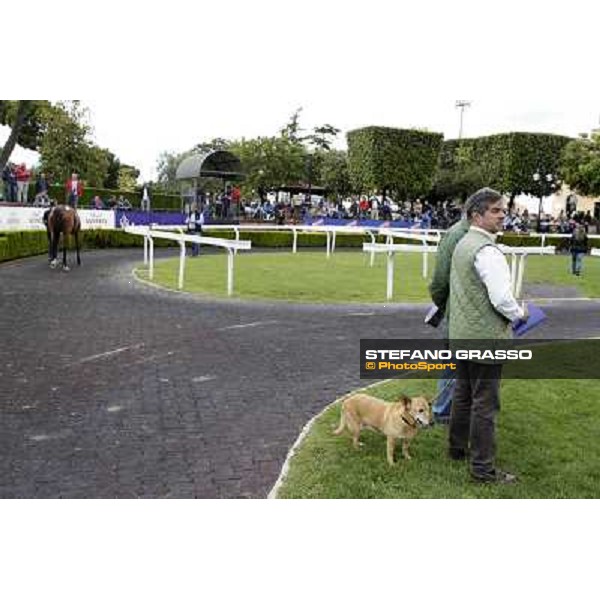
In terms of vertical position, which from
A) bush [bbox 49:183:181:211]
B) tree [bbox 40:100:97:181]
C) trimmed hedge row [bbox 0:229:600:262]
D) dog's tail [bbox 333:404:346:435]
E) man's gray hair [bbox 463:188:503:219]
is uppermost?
tree [bbox 40:100:97:181]

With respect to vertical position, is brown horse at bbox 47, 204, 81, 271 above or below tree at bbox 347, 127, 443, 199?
below

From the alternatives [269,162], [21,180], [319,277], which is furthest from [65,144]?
[319,277]

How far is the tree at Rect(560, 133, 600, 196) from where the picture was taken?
4216 cm

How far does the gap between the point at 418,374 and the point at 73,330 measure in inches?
193

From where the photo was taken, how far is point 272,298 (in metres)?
12.9

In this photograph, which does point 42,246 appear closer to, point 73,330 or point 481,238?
point 73,330

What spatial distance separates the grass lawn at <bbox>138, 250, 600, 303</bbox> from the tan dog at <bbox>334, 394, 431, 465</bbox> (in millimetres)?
7717

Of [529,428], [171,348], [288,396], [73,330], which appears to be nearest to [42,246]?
[73,330]

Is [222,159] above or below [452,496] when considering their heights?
above

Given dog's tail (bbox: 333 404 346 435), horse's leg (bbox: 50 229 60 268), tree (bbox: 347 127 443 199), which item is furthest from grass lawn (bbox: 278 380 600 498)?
tree (bbox: 347 127 443 199)

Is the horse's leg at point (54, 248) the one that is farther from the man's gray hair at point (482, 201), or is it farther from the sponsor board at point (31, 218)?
the man's gray hair at point (482, 201)

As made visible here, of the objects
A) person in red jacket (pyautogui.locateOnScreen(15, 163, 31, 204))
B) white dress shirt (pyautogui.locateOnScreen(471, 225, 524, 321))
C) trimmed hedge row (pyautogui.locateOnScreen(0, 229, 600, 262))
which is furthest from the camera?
person in red jacket (pyautogui.locateOnScreen(15, 163, 31, 204))

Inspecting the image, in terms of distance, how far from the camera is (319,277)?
1667 centimetres

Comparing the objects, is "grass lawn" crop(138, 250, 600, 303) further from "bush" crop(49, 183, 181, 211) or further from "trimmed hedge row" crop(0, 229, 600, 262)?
"bush" crop(49, 183, 181, 211)
